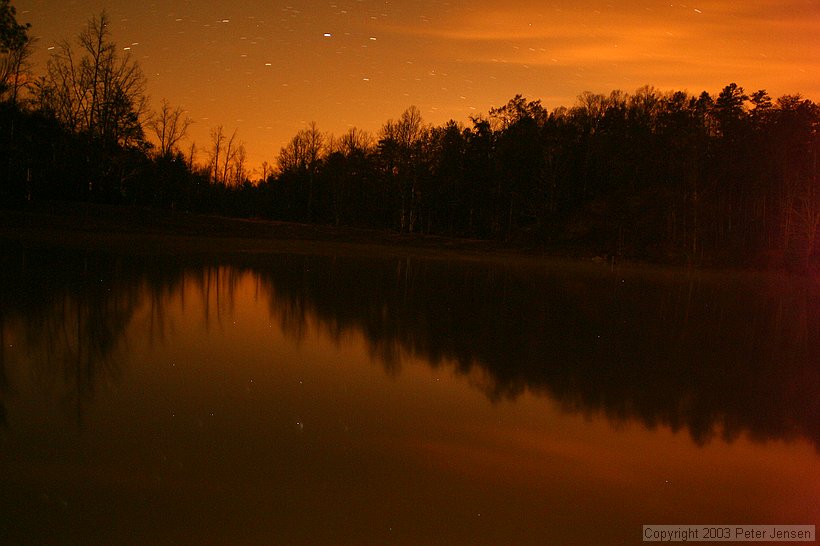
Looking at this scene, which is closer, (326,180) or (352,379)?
(352,379)

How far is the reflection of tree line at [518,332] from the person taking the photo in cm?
733

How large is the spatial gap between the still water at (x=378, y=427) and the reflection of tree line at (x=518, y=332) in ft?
0.20

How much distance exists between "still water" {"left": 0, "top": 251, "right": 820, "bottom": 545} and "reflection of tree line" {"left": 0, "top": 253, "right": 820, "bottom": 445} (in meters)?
0.06

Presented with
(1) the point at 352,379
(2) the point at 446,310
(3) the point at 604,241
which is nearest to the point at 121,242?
(2) the point at 446,310

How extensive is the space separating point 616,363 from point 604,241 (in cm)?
4810

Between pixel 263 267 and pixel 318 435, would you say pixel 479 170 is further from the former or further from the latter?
pixel 318 435

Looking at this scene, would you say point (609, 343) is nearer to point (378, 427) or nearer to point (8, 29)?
point (378, 427)

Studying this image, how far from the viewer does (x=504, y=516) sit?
4324mm

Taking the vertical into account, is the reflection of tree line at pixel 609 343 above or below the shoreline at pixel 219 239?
below

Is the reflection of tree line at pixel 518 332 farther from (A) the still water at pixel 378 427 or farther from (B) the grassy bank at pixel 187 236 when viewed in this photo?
(B) the grassy bank at pixel 187 236

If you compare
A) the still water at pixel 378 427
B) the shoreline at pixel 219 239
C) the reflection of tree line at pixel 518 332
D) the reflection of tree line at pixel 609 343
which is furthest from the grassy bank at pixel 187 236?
the still water at pixel 378 427

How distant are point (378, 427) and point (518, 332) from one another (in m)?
6.17

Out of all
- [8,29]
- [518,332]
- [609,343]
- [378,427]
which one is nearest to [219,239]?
[8,29]

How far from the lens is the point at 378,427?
5.95 metres
